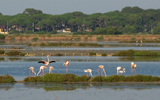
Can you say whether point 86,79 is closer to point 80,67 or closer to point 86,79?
point 86,79

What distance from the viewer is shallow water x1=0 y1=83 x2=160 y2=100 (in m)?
21.3

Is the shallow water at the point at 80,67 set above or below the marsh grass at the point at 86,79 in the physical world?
below

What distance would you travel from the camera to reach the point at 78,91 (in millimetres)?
23047

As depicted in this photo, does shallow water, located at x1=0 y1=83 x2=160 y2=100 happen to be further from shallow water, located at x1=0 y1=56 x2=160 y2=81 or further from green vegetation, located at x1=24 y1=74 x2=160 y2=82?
shallow water, located at x1=0 y1=56 x2=160 y2=81

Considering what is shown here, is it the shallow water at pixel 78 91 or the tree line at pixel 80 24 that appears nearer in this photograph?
the shallow water at pixel 78 91

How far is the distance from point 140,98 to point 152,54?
34302mm

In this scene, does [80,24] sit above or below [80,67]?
above

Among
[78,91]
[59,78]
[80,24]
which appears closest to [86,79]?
[59,78]

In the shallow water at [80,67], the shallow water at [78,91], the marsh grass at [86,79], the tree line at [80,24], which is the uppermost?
the tree line at [80,24]

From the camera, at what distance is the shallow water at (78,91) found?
69.8ft

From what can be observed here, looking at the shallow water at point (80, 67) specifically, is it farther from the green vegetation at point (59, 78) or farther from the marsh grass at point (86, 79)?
the marsh grass at point (86, 79)

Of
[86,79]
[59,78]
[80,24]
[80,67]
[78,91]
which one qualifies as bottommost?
[80,67]

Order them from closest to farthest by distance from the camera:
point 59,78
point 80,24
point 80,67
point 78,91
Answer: point 78,91
point 59,78
point 80,67
point 80,24

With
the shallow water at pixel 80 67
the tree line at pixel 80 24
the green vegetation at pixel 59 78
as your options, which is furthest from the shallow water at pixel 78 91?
the tree line at pixel 80 24
